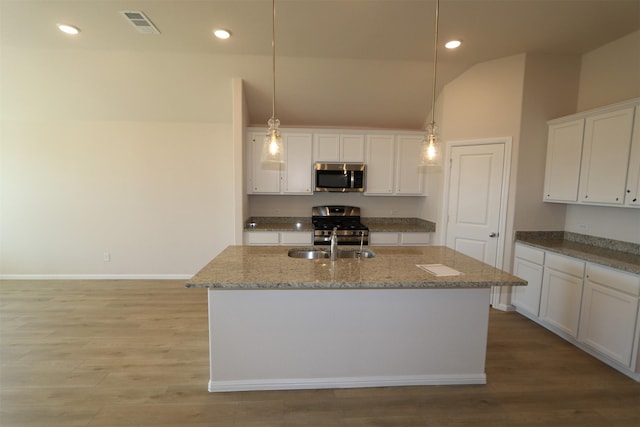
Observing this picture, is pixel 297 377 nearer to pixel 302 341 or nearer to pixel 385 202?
pixel 302 341

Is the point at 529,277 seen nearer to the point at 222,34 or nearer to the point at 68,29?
the point at 222,34

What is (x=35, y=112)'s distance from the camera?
4.29 metres

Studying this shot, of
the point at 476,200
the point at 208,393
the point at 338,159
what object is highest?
the point at 338,159

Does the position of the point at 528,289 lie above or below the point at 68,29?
below

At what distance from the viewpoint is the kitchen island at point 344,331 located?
2186 mm

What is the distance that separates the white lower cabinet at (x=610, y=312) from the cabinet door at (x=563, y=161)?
3.17 ft

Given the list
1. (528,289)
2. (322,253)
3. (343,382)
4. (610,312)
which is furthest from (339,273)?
(528,289)

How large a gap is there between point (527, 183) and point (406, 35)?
2.22 metres

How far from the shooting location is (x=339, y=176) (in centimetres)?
457

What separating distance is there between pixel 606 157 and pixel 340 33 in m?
2.92

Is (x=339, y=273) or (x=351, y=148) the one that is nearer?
(x=339, y=273)

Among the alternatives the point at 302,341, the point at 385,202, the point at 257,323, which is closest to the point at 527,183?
the point at 385,202

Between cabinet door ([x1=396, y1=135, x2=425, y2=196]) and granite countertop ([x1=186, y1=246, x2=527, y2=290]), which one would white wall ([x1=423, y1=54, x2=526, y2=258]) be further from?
granite countertop ([x1=186, y1=246, x2=527, y2=290])

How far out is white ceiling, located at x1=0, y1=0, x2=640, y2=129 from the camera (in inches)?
107
